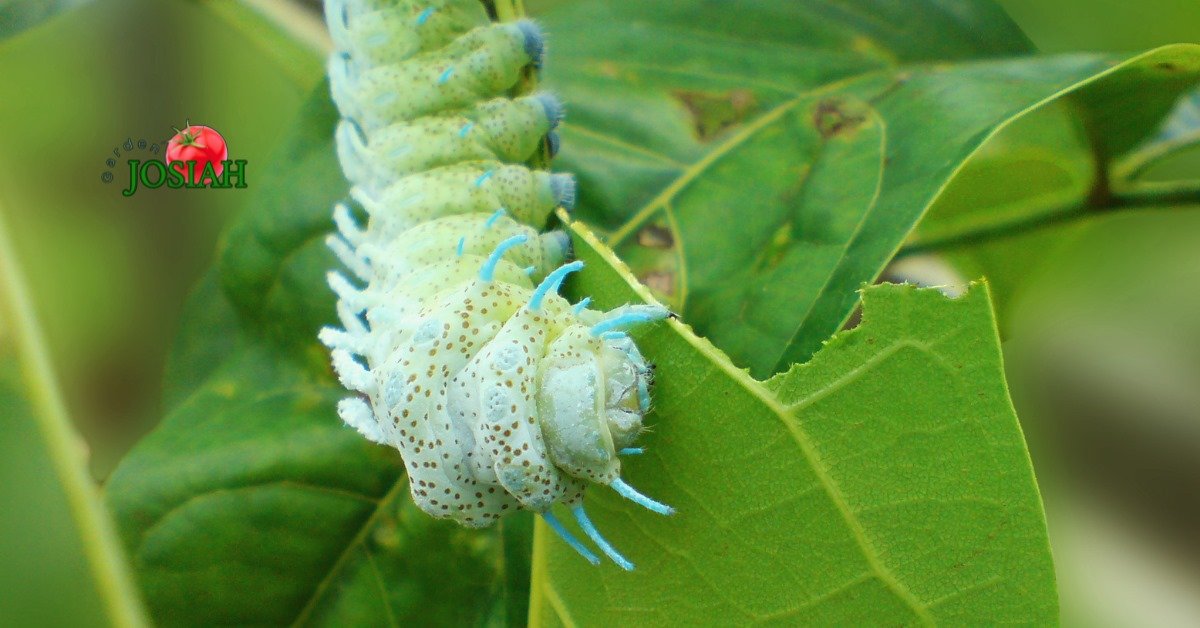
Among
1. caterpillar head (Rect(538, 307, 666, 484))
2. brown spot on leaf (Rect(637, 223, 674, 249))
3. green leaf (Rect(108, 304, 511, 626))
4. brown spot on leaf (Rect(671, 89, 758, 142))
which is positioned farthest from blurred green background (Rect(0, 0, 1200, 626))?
caterpillar head (Rect(538, 307, 666, 484))

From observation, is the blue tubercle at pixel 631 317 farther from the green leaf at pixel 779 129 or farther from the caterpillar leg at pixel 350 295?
the caterpillar leg at pixel 350 295

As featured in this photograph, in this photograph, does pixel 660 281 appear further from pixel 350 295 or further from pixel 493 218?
pixel 350 295

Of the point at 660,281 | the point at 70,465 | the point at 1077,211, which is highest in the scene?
the point at 1077,211

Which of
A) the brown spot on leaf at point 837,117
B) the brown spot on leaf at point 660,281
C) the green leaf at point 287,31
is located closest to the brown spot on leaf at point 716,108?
the brown spot on leaf at point 837,117

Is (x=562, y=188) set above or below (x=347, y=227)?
above

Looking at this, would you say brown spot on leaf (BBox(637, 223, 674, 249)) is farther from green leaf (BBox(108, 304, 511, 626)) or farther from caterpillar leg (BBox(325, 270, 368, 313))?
green leaf (BBox(108, 304, 511, 626))

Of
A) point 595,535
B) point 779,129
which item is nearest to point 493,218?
point 595,535

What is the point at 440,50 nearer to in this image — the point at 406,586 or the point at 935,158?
the point at 935,158
